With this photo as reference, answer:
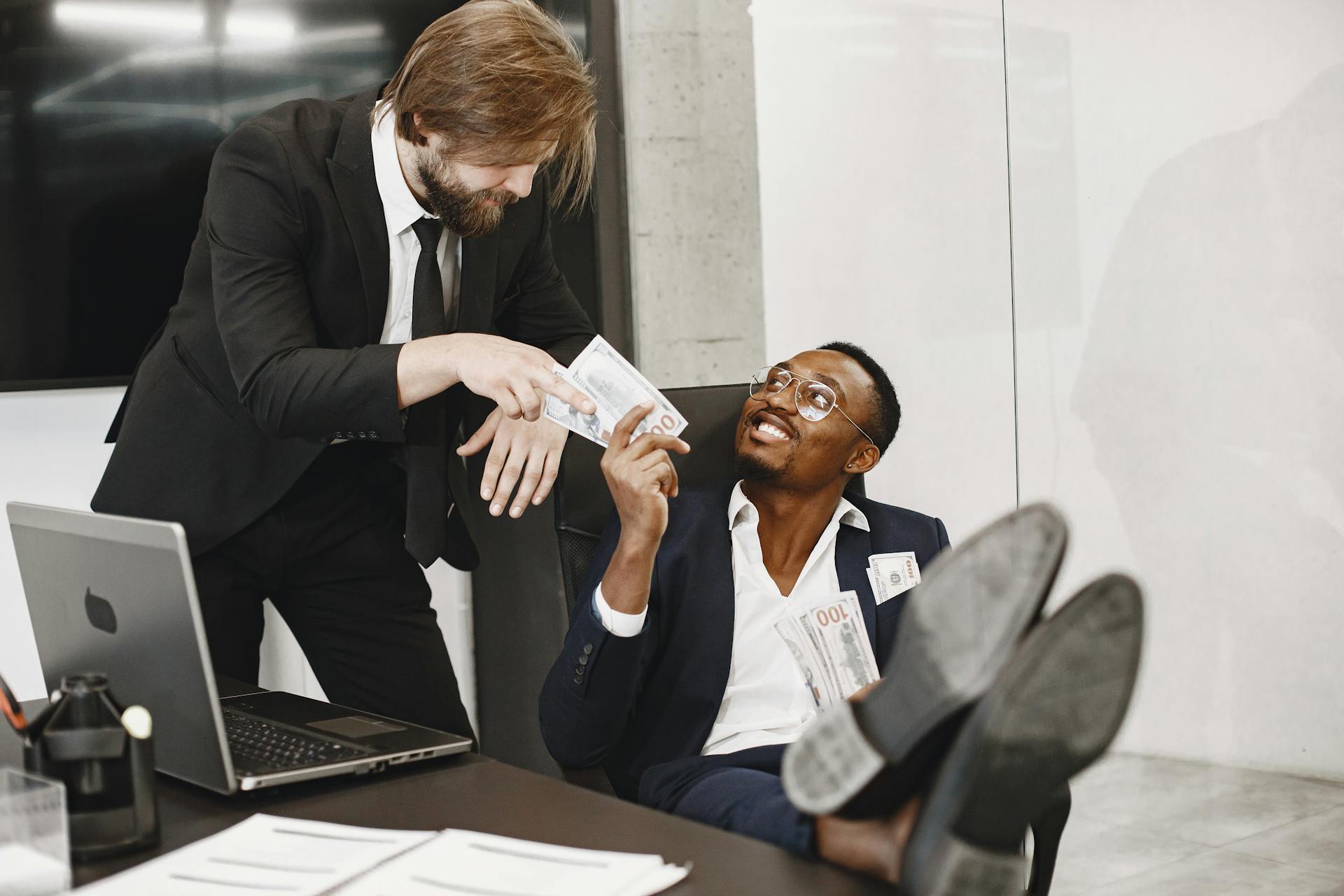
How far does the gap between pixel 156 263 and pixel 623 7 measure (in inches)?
46.3

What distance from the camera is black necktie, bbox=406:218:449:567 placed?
5.84 feet

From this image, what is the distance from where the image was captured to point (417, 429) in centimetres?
178

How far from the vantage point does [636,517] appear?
1519 millimetres

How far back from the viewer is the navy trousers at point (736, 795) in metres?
1.10

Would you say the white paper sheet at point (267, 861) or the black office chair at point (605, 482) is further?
the black office chair at point (605, 482)

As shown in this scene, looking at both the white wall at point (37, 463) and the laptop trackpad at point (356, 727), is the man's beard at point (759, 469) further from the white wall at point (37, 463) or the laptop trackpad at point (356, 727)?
the white wall at point (37, 463)

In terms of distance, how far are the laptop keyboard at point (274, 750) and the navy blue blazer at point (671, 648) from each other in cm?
40

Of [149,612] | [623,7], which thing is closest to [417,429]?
[149,612]

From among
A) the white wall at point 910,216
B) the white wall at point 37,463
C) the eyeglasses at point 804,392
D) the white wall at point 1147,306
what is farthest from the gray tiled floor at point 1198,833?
the white wall at point 37,463

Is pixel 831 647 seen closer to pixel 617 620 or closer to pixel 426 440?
pixel 617 620

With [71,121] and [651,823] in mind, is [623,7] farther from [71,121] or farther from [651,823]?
[651,823]

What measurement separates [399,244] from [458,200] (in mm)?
167

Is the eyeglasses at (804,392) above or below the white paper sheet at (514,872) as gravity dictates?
above

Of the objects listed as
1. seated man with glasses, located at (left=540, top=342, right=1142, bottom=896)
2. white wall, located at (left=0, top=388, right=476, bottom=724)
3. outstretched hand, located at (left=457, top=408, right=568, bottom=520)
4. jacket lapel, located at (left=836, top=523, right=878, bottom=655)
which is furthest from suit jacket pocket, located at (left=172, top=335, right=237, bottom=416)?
jacket lapel, located at (left=836, top=523, right=878, bottom=655)
